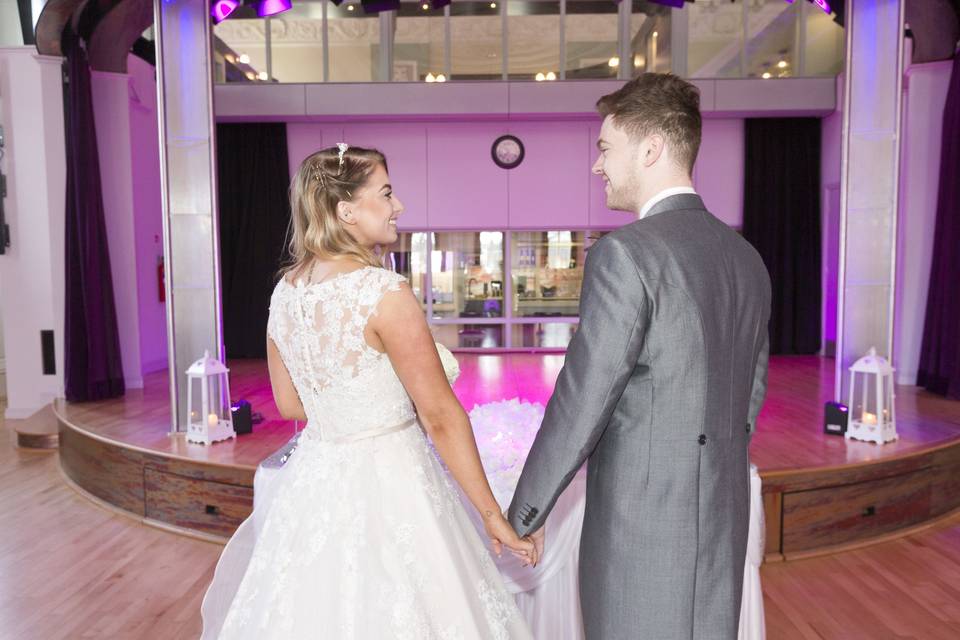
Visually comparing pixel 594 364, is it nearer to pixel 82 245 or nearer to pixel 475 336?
pixel 82 245

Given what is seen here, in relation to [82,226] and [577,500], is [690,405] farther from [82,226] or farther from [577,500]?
[82,226]

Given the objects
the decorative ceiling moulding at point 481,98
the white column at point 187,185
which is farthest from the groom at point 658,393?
the decorative ceiling moulding at point 481,98

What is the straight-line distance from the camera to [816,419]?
530 centimetres

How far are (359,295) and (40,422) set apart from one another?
19.4ft

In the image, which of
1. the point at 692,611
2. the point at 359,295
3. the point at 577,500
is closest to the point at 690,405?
the point at 692,611

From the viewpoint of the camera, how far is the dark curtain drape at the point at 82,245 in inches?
245

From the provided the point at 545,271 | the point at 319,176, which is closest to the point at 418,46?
the point at 545,271

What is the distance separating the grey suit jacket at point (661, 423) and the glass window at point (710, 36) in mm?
8789

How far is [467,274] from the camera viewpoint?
9984 mm

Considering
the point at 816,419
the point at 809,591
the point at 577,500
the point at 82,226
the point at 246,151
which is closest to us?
the point at 577,500

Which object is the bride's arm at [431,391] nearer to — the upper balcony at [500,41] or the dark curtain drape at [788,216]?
the upper balcony at [500,41]

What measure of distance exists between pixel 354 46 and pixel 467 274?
3.28 metres

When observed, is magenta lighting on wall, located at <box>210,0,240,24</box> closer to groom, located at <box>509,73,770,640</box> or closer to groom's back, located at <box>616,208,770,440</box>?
groom, located at <box>509,73,770,640</box>

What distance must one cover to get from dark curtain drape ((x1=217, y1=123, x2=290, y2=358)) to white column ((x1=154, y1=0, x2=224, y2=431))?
4.80m
